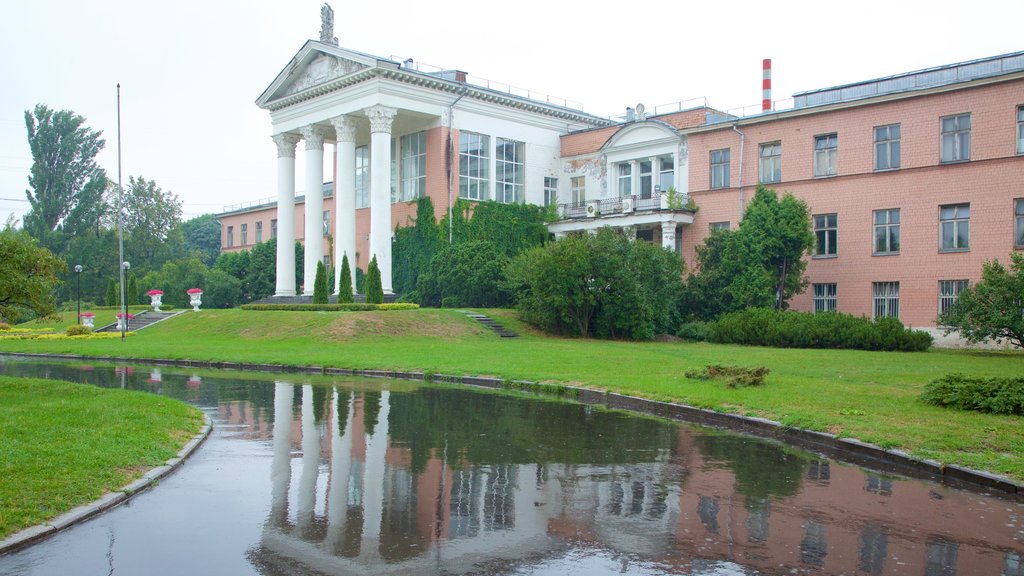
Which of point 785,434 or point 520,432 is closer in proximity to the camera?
point 785,434

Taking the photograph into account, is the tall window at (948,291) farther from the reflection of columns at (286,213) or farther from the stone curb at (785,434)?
the reflection of columns at (286,213)

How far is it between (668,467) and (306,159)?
47.1m

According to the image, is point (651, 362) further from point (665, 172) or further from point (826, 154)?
point (665, 172)

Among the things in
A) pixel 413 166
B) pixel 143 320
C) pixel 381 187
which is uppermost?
pixel 413 166

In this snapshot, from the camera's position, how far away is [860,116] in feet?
129

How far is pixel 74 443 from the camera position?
9.92 metres

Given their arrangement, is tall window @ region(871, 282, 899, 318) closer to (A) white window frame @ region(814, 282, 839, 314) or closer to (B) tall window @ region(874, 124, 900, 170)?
(A) white window frame @ region(814, 282, 839, 314)

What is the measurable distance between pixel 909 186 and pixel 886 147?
7.25 feet

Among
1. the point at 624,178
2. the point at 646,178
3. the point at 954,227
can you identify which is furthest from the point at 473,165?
the point at 954,227

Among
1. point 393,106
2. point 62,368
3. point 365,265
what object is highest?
point 393,106

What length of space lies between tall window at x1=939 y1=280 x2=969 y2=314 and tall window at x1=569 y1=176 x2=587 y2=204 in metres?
22.6

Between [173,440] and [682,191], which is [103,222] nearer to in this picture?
[682,191]

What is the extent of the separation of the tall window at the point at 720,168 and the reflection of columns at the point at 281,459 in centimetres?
3224

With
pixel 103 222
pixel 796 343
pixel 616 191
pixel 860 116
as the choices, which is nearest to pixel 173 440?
pixel 796 343
